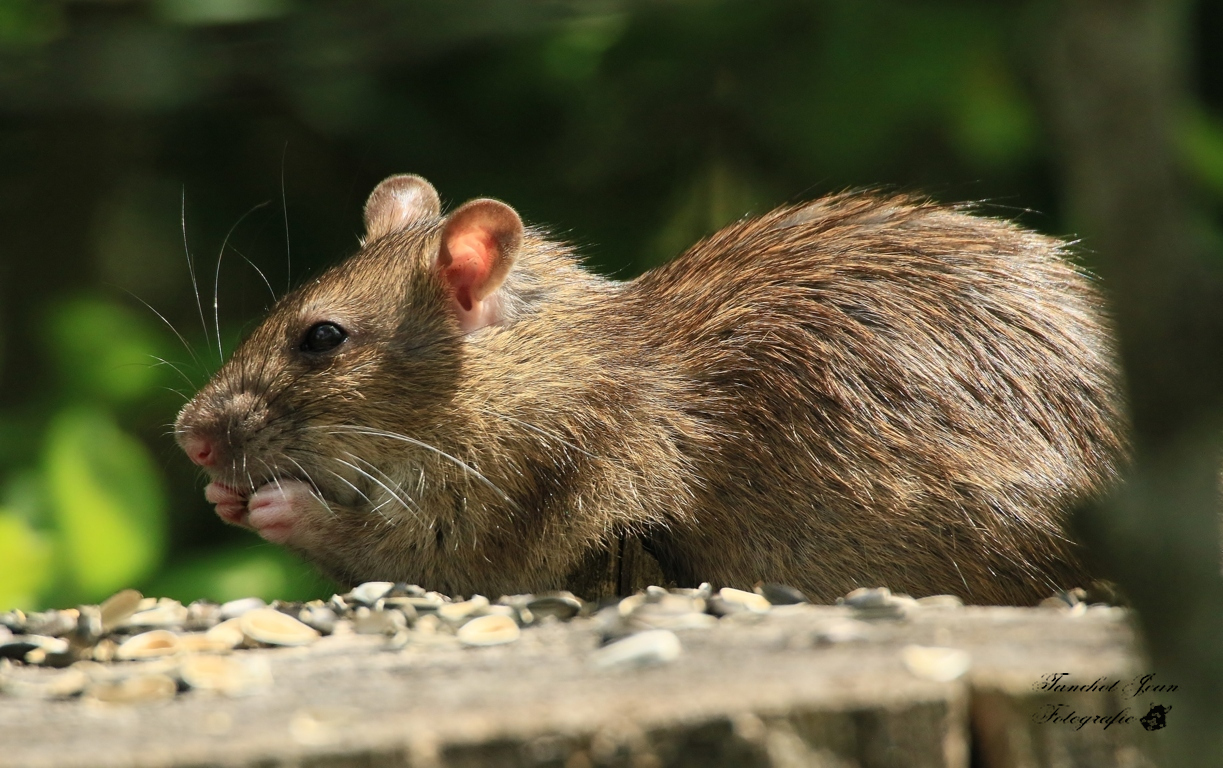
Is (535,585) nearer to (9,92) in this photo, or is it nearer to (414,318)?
(414,318)

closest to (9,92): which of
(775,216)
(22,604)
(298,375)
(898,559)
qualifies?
(298,375)

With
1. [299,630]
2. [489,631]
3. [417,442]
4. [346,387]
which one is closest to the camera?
[489,631]

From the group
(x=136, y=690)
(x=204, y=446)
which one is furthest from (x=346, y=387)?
(x=136, y=690)

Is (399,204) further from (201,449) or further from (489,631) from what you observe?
(489,631)

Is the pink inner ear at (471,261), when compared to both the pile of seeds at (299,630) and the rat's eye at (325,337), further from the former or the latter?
the pile of seeds at (299,630)

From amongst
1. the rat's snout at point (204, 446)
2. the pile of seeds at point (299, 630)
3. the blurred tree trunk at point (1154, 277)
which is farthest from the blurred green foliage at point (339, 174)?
the blurred tree trunk at point (1154, 277)
